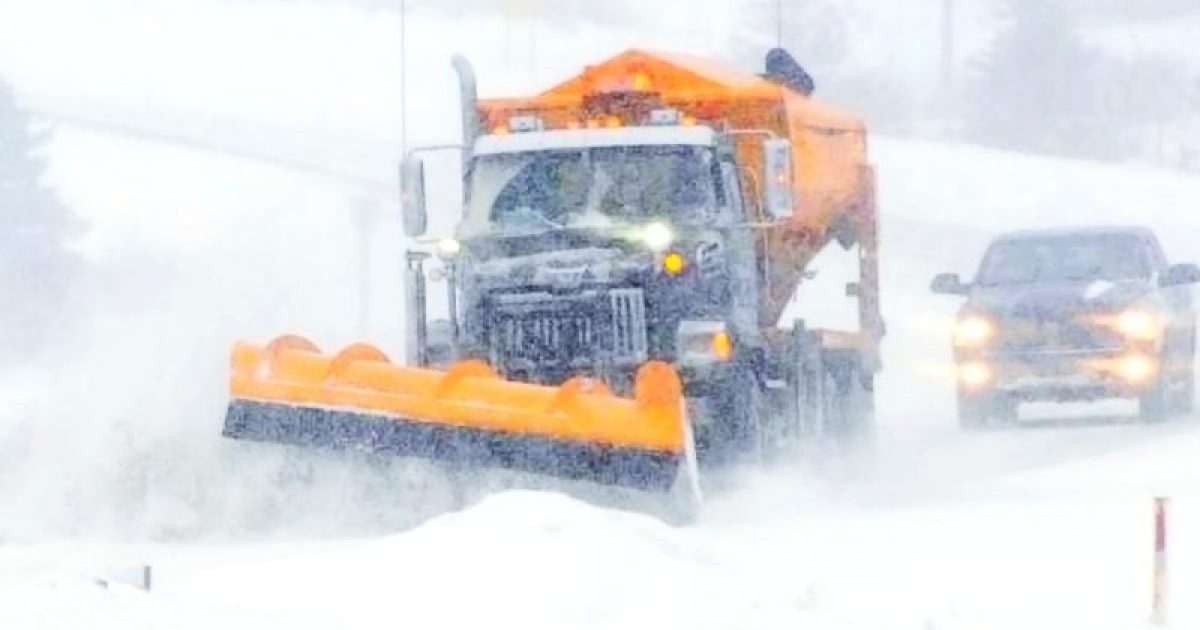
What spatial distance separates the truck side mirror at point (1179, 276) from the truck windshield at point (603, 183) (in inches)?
245

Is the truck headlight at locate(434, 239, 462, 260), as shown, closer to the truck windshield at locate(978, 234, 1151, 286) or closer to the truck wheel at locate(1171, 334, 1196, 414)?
the truck windshield at locate(978, 234, 1151, 286)

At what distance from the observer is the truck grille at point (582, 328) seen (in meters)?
14.6

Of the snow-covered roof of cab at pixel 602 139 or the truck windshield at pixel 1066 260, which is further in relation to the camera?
the truck windshield at pixel 1066 260

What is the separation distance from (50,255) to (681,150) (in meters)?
37.3

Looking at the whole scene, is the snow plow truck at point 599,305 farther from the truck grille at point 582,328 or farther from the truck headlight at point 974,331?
the truck headlight at point 974,331

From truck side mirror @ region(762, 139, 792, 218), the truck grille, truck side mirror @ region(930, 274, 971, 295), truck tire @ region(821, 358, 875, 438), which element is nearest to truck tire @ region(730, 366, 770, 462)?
the truck grille

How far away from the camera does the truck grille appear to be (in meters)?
14.6

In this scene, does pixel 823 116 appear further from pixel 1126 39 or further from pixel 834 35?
pixel 1126 39

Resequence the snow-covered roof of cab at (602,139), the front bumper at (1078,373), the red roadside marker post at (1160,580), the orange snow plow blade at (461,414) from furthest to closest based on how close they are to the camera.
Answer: the front bumper at (1078,373) < the snow-covered roof of cab at (602,139) < the orange snow plow blade at (461,414) < the red roadside marker post at (1160,580)

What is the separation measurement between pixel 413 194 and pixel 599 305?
1.31 metres

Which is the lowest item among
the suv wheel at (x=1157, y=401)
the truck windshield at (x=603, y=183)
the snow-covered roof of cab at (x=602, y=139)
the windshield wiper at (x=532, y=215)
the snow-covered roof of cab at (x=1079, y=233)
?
the suv wheel at (x=1157, y=401)

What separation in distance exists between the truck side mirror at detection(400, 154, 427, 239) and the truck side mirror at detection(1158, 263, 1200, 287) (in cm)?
754

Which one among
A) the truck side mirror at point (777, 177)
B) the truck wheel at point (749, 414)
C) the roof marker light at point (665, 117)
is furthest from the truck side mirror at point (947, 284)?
the truck side mirror at point (777, 177)

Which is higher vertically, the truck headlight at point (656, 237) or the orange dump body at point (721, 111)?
the orange dump body at point (721, 111)
